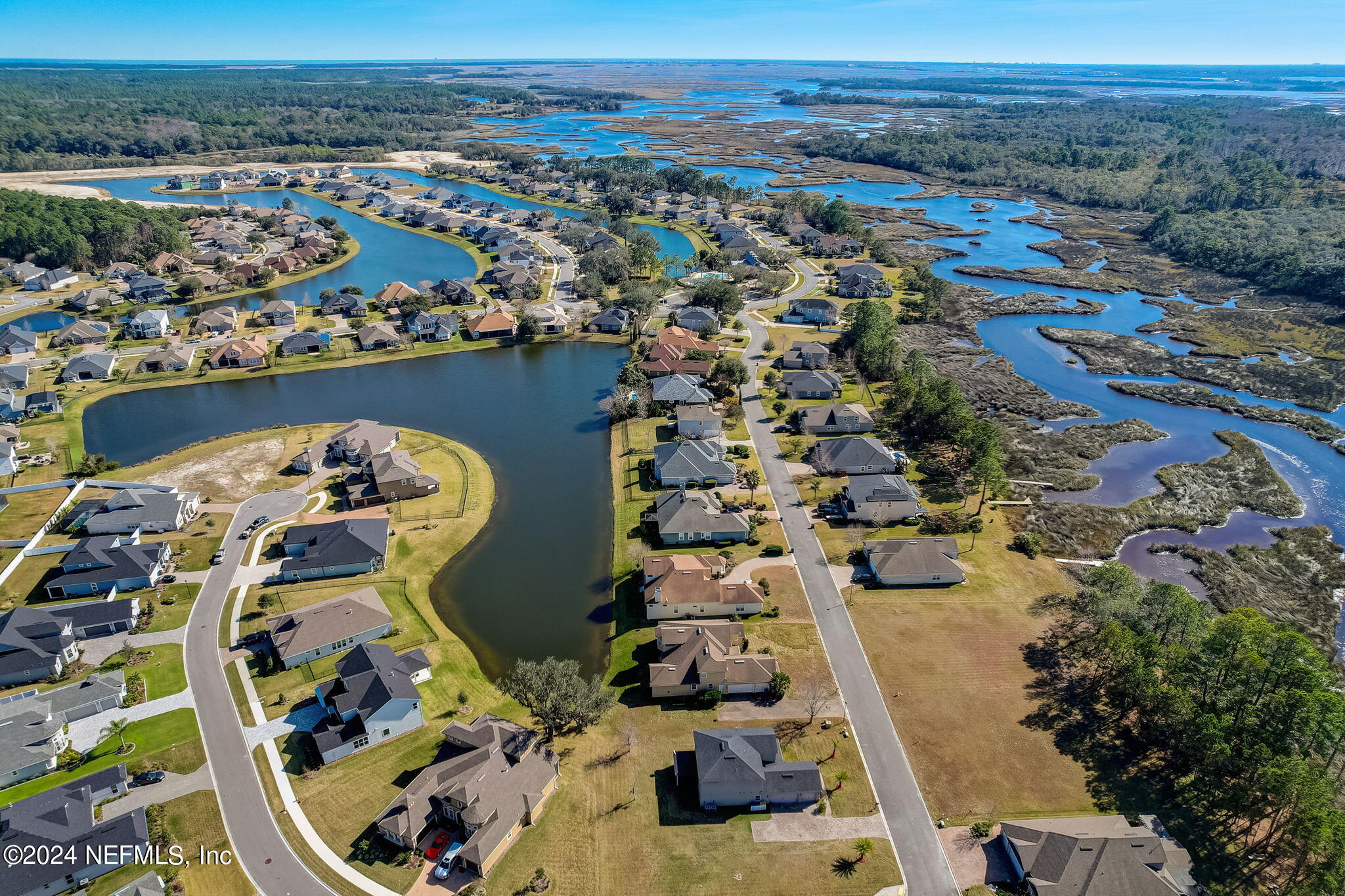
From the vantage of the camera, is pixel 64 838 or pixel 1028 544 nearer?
pixel 64 838

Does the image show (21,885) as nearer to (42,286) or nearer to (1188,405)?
(1188,405)

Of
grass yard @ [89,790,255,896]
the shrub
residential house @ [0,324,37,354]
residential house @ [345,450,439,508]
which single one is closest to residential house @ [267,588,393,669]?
grass yard @ [89,790,255,896]

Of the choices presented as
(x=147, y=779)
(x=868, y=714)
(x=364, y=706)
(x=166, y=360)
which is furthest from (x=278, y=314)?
(x=868, y=714)

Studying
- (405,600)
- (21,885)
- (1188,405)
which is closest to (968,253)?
(1188,405)

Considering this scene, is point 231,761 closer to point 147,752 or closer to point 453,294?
point 147,752

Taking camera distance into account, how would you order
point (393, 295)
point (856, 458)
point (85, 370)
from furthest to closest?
point (393, 295), point (85, 370), point (856, 458)

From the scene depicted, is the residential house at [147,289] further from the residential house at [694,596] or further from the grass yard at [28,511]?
the residential house at [694,596]
